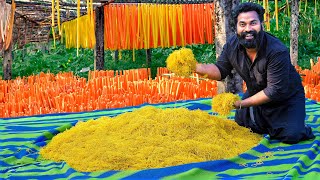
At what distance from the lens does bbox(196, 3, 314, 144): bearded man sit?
2.94 metres

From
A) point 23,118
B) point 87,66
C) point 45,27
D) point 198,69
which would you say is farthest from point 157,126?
point 87,66

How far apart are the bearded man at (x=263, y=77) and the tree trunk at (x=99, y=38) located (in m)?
4.33

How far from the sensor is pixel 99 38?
747 cm

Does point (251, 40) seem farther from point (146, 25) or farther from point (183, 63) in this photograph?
point (146, 25)

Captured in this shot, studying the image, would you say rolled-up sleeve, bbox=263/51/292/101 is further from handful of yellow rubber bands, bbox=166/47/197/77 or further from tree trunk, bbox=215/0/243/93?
tree trunk, bbox=215/0/243/93

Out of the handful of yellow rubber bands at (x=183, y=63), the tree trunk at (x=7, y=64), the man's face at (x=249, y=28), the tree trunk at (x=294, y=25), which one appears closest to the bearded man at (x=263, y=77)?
the man's face at (x=249, y=28)

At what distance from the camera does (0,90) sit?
5.47 m

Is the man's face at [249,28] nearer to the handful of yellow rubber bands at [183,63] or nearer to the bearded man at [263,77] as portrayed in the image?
the bearded man at [263,77]

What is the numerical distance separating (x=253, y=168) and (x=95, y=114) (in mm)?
1827

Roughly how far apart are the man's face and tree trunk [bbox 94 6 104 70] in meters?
4.67

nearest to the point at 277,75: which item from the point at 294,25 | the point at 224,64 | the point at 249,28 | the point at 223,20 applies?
the point at 249,28

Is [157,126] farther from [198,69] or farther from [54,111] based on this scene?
[54,111]

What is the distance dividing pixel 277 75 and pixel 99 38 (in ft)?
15.9

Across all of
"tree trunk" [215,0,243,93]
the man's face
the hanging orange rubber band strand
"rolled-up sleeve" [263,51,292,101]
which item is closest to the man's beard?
the man's face
